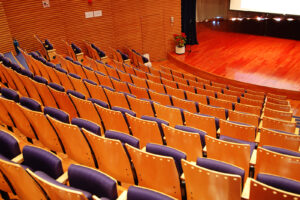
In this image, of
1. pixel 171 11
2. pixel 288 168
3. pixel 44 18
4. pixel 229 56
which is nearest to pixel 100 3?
pixel 44 18

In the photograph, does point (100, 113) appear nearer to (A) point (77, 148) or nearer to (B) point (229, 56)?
(A) point (77, 148)

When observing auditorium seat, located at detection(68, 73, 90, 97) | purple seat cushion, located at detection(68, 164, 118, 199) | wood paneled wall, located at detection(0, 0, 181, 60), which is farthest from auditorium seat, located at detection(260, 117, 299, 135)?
wood paneled wall, located at detection(0, 0, 181, 60)

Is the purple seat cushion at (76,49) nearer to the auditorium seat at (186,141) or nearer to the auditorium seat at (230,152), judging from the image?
the auditorium seat at (186,141)

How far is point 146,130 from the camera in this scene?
2.64m

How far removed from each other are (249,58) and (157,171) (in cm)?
662

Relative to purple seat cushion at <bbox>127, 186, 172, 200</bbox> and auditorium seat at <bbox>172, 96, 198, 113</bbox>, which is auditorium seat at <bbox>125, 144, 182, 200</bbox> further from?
auditorium seat at <bbox>172, 96, 198, 113</bbox>

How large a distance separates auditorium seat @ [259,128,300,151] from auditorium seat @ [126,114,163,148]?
960 mm

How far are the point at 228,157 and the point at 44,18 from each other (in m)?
6.03

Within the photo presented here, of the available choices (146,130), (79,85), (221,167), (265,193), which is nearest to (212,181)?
(221,167)

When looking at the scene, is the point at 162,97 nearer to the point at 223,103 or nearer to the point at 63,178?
the point at 223,103

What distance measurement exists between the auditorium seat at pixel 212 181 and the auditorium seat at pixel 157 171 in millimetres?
90

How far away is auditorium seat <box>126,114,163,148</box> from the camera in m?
2.56

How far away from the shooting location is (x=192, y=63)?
7867mm

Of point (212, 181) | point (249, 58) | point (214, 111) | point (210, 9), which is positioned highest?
point (210, 9)
